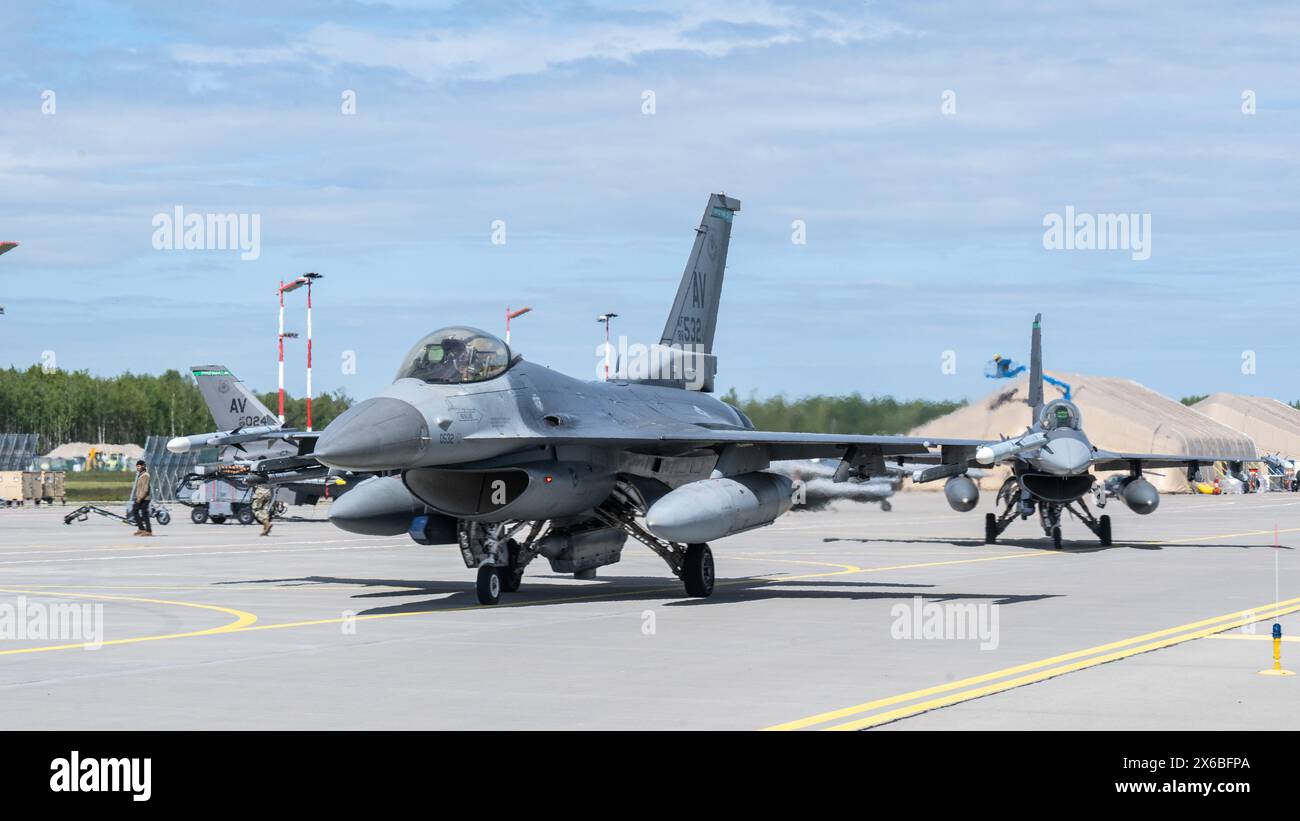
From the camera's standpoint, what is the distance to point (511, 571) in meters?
20.6

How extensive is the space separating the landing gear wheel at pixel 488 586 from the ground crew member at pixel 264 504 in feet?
73.1

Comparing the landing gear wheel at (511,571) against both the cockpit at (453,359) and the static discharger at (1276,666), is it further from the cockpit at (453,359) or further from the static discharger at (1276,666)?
the static discharger at (1276,666)

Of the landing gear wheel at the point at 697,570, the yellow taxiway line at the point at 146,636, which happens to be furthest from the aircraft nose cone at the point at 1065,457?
the yellow taxiway line at the point at 146,636

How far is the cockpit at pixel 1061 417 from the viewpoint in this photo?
3412 cm

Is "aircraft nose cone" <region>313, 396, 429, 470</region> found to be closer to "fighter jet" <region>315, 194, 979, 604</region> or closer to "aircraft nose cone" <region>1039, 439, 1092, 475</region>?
"fighter jet" <region>315, 194, 979, 604</region>

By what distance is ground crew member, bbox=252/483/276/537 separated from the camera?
40438 mm

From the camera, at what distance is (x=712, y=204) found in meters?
25.6

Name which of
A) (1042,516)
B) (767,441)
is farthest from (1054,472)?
(767,441)

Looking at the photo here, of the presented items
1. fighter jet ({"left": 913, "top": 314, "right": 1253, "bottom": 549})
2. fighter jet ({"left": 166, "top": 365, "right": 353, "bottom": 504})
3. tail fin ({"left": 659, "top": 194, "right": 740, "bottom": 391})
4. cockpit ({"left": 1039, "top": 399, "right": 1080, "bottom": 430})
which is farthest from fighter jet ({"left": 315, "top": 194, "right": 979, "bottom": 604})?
fighter jet ({"left": 166, "top": 365, "right": 353, "bottom": 504})

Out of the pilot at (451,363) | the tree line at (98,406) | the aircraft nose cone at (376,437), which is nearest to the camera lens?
the aircraft nose cone at (376,437)

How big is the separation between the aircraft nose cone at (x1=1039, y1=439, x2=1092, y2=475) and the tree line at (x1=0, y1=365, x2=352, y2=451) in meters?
121

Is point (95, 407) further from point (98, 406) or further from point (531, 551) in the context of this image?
point (531, 551)

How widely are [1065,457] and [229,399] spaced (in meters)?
29.2
